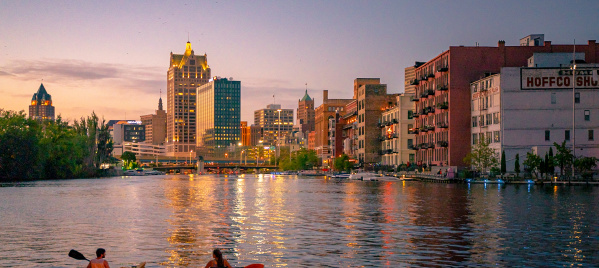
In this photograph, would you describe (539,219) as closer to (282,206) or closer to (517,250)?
(517,250)

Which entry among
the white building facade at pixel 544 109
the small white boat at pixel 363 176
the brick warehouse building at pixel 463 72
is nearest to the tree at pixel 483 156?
the white building facade at pixel 544 109

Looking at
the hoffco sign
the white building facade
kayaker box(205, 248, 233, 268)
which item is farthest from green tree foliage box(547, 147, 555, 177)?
kayaker box(205, 248, 233, 268)

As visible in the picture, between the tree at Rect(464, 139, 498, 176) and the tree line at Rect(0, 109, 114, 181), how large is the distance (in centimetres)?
9425

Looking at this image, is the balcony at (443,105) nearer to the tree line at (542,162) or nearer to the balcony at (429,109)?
the balcony at (429,109)

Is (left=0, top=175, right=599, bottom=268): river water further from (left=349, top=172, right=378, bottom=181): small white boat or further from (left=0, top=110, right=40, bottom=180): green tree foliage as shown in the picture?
(left=349, top=172, right=378, bottom=181): small white boat

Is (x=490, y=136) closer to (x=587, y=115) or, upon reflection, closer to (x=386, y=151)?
(x=587, y=115)

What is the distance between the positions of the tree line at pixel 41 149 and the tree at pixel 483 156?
309 feet

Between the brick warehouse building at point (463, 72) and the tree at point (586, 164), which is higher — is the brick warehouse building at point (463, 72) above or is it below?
above

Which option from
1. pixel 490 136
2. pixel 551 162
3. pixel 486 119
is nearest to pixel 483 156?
pixel 490 136

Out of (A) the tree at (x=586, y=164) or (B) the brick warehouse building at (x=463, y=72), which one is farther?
(B) the brick warehouse building at (x=463, y=72)

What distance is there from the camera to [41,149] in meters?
159

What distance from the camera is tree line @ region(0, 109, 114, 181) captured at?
15050 centimetres

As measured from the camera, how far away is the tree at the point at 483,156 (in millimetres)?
122750

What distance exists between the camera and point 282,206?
72.8 meters
